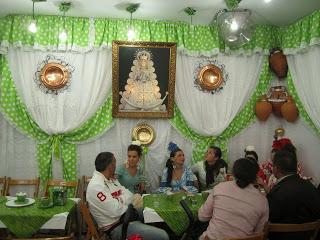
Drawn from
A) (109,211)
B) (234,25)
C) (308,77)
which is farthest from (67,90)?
(308,77)

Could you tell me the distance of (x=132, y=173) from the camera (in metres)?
3.82

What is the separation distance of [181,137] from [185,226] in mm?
1699

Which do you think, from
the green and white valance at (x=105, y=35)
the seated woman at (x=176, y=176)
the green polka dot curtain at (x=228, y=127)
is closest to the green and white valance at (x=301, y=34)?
the green and white valance at (x=105, y=35)

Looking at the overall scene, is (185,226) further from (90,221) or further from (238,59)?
(238,59)

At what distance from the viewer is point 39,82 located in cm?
405

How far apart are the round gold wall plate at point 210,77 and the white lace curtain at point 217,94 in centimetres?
9

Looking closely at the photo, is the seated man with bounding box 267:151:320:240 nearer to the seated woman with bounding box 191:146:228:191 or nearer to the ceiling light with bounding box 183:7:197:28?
the seated woman with bounding box 191:146:228:191

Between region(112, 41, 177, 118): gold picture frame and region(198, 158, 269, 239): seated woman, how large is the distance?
194 centimetres

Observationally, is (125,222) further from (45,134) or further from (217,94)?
(217,94)

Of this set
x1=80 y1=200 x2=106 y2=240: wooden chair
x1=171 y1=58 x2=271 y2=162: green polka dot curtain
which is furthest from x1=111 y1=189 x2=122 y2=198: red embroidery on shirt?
x1=171 y1=58 x2=271 y2=162: green polka dot curtain

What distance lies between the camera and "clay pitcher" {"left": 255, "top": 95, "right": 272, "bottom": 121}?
432 cm

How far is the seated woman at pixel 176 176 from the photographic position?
3.78 meters

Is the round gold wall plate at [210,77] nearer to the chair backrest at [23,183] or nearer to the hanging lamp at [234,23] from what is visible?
the hanging lamp at [234,23]

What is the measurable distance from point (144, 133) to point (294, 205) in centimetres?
223
